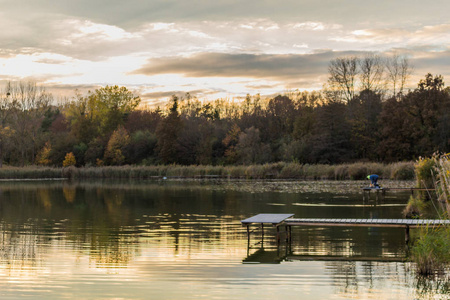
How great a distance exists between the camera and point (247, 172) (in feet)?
152

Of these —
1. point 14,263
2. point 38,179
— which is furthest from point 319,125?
point 14,263

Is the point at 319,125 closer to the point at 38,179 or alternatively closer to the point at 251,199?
the point at 38,179

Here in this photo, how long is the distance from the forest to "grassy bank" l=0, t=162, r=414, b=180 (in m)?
3.57

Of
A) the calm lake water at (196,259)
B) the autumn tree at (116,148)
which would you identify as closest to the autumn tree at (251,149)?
the autumn tree at (116,148)

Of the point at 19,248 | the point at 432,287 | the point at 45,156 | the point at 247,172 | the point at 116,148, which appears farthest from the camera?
the point at 45,156

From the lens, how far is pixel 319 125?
5719cm

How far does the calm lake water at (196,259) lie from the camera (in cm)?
802

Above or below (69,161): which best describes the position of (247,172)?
below

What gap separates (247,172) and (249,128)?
1674cm

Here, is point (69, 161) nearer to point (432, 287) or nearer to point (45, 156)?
point (45, 156)

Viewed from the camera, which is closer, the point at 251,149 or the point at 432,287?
the point at 432,287

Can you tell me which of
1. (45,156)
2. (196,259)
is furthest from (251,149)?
(196,259)

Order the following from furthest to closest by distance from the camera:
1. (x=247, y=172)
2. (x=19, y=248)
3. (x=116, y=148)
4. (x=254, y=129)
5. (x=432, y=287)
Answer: (x=116, y=148) → (x=254, y=129) → (x=247, y=172) → (x=19, y=248) → (x=432, y=287)

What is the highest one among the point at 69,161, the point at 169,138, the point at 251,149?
the point at 169,138
